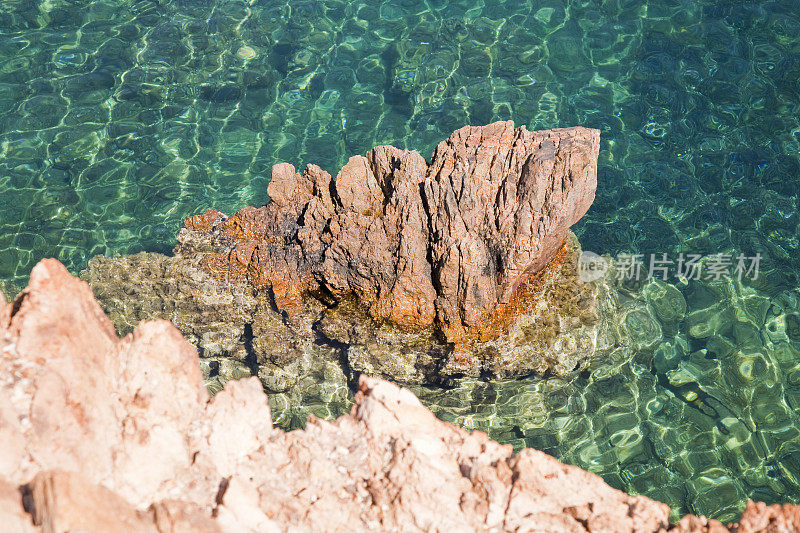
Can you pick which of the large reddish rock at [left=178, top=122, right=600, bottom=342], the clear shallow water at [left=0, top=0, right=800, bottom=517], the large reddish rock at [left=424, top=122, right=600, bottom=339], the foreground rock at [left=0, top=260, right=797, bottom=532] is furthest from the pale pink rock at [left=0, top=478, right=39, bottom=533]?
the clear shallow water at [left=0, top=0, right=800, bottom=517]

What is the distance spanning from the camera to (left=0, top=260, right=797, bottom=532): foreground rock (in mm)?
3525

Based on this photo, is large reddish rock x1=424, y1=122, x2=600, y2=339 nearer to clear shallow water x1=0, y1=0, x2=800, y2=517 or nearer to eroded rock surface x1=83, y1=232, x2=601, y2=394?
eroded rock surface x1=83, y1=232, x2=601, y2=394

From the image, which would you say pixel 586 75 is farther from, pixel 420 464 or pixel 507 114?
pixel 420 464

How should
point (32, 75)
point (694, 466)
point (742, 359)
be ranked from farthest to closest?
1. point (32, 75)
2. point (742, 359)
3. point (694, 466)

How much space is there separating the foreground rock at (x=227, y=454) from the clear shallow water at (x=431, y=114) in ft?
10.2

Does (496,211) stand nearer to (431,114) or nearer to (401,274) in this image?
(401,274)

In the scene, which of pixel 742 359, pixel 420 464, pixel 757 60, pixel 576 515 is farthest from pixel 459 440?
pixel 757 60

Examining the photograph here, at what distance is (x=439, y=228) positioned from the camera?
623cm

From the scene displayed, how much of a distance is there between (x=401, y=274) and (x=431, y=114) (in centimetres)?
407

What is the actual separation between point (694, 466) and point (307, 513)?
474 cm

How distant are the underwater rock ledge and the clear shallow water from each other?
3.49 ft

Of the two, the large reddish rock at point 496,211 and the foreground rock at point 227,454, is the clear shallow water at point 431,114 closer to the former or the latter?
the large reddish rock at point 496,211

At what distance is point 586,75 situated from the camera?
399 inches

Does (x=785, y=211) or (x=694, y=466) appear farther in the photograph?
(x=785, y=211)
